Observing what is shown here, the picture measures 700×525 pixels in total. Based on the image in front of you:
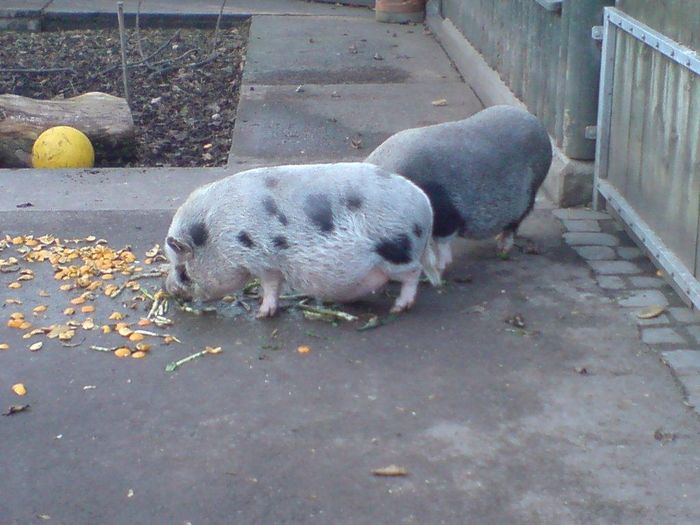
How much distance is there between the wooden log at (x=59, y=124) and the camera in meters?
7.81

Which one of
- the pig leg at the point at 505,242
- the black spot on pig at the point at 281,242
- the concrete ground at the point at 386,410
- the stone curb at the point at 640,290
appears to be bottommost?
the concrete ground at the point at 386,410

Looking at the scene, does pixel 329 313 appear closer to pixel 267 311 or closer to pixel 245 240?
pixel 267 311

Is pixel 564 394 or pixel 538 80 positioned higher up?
pixel 538 80

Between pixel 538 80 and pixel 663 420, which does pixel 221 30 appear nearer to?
pixel 538 80

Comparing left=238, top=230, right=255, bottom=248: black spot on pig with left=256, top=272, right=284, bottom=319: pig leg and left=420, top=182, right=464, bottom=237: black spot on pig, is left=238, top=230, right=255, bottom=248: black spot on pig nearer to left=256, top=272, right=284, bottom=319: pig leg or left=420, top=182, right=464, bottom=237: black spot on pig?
left=256, top=272, right=284, bottom=319: pig leg

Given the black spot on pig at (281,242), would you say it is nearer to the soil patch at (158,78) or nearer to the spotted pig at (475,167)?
the spotted pig at (475,167)

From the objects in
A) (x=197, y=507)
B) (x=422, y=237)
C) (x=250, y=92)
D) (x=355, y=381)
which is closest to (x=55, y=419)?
(x=197, y=507)

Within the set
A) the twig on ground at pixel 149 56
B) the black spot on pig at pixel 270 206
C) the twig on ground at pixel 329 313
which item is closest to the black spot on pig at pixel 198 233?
the black spot on pig at pixel 270 206

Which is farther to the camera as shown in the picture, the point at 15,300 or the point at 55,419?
the point at 15,300

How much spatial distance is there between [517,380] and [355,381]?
2.24 feet

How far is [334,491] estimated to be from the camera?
151 inches

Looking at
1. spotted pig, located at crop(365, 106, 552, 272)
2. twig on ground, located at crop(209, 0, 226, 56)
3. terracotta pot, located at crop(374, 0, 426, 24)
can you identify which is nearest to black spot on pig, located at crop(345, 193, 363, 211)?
spotted pig, located at crop(365, 106, 552, 272)

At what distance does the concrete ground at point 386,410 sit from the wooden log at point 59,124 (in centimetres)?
Answer: 162

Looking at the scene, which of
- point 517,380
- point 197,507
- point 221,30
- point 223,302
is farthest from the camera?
point 221,30
